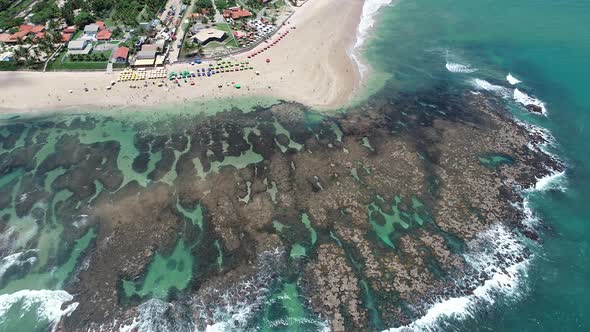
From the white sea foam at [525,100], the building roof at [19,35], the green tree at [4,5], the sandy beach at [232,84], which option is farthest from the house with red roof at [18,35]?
the white sea foam at [525,100]

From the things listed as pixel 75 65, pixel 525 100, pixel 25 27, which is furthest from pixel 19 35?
pixel 525 100

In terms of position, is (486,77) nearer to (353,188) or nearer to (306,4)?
(353,188)

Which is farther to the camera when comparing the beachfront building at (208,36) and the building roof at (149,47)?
the beachfront building at (208,36)

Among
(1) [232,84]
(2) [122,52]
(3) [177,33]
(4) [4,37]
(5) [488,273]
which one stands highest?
(3) [177,33]

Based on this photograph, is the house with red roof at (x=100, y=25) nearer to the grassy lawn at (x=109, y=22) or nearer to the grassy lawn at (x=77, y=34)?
the grassy lawn at (x=109, y=22)

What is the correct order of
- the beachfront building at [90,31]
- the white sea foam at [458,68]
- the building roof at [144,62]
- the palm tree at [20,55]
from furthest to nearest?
1. the beachfront building at [90,31]
2. the white sea foam at [458,68]
3. the palm tree at [20,55]
4. the building roof at [144,62]

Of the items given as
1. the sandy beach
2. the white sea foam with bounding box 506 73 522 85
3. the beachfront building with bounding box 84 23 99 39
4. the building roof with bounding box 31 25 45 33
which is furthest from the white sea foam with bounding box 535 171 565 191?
the building roof with bounding box 31 25 45 33

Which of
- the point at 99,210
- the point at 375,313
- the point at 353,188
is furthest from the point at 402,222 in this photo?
the point at 99,210

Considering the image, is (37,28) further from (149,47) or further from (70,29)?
(149,47)
